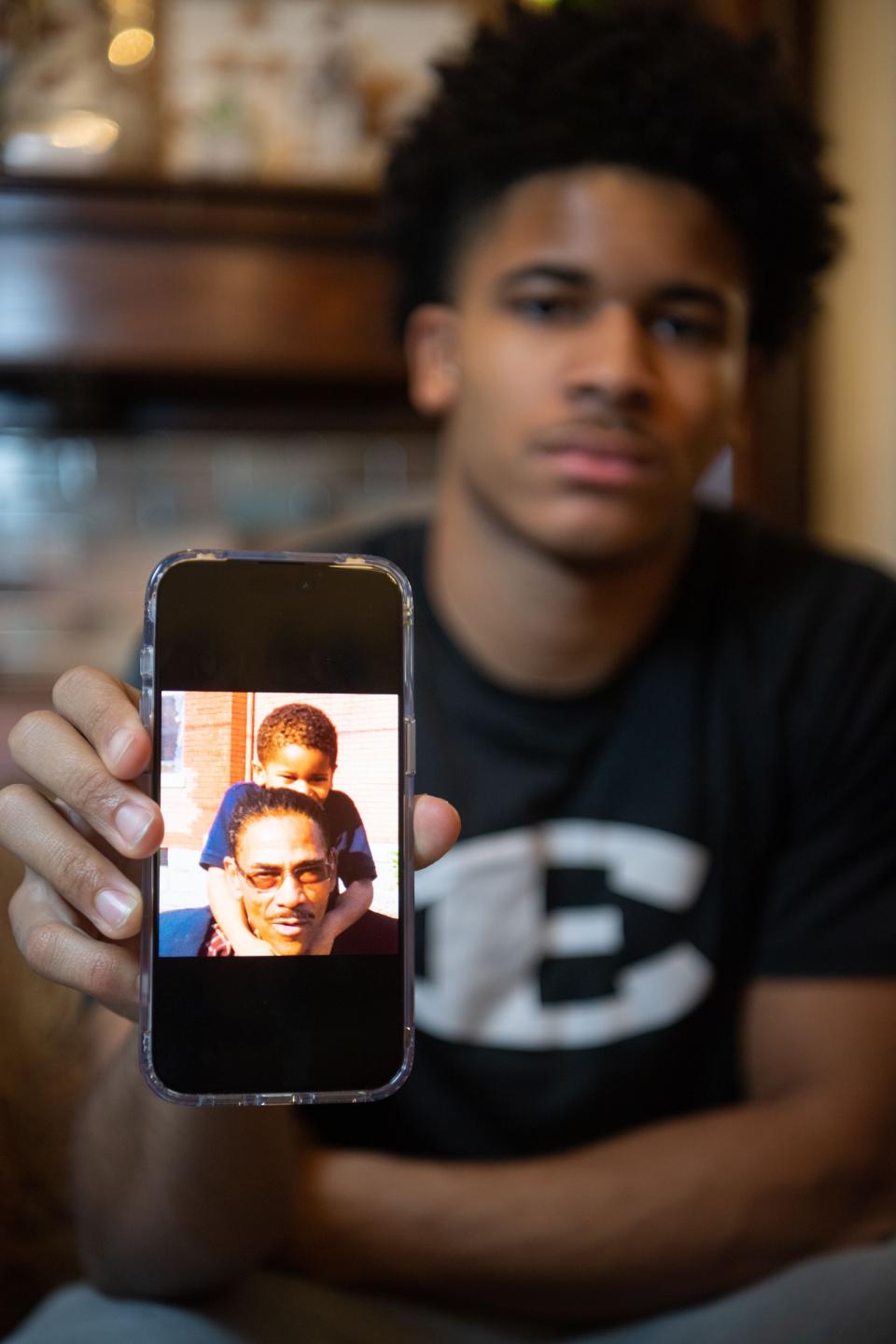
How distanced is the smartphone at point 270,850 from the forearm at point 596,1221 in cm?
29

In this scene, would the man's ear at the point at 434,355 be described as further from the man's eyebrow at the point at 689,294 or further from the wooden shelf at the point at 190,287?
the wooden shelf at the point at 190,287

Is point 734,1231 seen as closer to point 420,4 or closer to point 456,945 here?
point 456,945

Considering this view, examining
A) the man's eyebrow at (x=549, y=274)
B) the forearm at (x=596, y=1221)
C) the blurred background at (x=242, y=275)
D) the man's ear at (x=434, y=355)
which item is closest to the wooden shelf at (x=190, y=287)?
the blurred background at (x=242, y=275)

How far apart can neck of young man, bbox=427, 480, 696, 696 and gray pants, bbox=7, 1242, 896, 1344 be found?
0.31 m

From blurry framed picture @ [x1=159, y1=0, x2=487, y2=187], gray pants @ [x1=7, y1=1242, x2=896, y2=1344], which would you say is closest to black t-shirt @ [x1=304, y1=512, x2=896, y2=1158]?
gray pants @ [x1=7, y1=1242, x2=896, y2=1344]

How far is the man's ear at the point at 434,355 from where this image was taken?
0.76m

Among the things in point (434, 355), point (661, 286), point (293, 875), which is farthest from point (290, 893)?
point (434, 355)

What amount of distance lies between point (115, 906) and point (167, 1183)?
15 cm

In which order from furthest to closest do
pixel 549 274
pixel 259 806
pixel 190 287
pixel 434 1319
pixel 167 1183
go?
pixel 190 287 → pixel 549 274 → pixel 434 1319 → pixel 167 1183 → pixel 259 806

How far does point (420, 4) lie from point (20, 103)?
436mm

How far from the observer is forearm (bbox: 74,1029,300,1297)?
357mm

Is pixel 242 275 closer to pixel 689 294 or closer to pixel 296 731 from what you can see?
pixel 689 294

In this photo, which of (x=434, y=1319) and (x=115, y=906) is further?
(x=434, y=1319)

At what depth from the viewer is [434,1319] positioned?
52 cm
